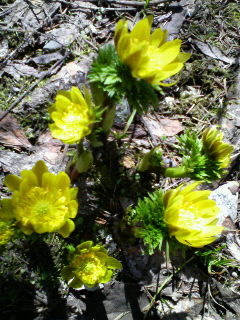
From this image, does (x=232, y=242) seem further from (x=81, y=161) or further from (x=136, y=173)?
(x=81, y=161)

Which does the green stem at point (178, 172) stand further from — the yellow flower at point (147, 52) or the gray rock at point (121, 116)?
the yellow flower at point (147, 52)

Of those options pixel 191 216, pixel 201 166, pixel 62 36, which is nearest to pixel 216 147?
pixel 201 166

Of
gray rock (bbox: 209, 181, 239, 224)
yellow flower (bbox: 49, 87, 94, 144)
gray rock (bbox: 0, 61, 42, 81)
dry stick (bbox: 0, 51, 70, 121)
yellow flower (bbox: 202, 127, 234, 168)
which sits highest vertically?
gray rock (bbox: 0, 61, 42, 81)

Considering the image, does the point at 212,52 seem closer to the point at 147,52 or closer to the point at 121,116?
the point at 121,116

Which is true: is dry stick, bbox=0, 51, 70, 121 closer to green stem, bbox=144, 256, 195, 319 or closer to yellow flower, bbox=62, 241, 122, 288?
yellow flower, bbox=62, 241, 122, 288

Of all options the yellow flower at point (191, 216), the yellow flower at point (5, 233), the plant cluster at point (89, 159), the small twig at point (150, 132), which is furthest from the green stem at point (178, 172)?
the yellow flower at point (5, 233)

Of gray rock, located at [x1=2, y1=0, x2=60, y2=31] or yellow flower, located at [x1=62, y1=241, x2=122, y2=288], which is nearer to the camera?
yellow flower, located at [x1=62, y1=241, x2=122, y2=288]

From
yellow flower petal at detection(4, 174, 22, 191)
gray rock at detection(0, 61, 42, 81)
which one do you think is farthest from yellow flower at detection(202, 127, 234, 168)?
Result: gray rock at detection(0, 61, 42, 81)
